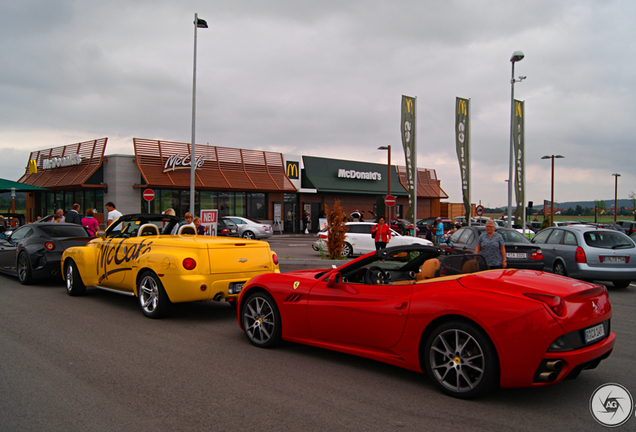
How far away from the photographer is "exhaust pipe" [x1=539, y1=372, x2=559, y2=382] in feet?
11.9

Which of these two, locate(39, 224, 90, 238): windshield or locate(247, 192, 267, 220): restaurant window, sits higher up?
locate(247, 192, 267, 220): restaurant window

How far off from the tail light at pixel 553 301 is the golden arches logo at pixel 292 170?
108ft

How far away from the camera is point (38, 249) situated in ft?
33.8

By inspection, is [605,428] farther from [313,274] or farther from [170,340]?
[170,340]

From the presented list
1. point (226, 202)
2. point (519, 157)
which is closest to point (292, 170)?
point (226, 202)

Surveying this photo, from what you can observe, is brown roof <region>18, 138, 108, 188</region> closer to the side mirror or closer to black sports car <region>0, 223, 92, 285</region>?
black sports car <region>0, 223, 92, 285</region>

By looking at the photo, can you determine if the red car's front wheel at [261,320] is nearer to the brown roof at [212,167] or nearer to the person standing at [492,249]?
the person standing at [492,249]

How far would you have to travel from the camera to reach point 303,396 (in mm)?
4043

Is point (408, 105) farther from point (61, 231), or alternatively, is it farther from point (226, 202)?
point (61, 231)

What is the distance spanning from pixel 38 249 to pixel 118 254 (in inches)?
148

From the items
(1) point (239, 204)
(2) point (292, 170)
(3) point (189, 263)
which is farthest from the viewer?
(2) point (292, 170)

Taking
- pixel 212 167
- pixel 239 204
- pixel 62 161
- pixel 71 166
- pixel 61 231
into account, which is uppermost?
pixel 62 161

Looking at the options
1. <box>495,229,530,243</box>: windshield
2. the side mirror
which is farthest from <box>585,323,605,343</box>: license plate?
<box>495,229,530,243</box>: windshield

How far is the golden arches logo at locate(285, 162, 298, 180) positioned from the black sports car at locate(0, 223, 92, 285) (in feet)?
82.8
